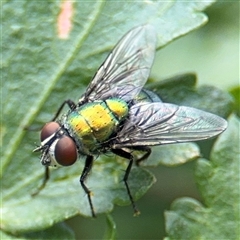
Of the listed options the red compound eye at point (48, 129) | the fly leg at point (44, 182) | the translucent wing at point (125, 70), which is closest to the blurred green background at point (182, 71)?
the translucent wing at point (125, 70)

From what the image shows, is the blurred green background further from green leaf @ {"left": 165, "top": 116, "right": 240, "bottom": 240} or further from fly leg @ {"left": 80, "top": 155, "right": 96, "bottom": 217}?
green leaf @ {"left": 165, "top": 116, "right": 240, "bottom": 240}

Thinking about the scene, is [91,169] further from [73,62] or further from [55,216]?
[73,62]

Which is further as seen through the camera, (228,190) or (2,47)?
(2,47)

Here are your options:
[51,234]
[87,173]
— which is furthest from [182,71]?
[51,234]

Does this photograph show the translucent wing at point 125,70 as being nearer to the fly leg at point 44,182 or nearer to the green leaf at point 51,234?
the fly leg at point 44,182

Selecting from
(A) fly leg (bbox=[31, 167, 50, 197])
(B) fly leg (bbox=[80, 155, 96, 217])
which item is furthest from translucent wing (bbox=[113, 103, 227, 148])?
(A) fly leg (bbox=[31, 167, 50, 197])

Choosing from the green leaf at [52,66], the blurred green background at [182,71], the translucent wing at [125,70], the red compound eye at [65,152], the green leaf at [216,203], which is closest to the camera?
the green leaf at [216,203]

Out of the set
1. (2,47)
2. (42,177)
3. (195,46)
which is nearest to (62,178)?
(42,177)
